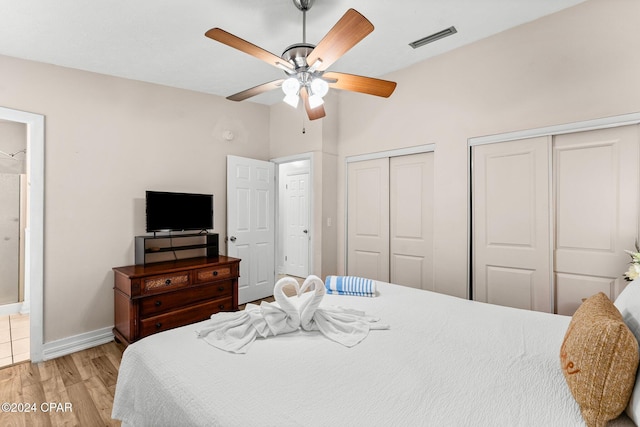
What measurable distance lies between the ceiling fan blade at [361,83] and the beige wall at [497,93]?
1293 millimetres

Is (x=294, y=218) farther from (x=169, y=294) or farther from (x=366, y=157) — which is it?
(x=169, y=294)

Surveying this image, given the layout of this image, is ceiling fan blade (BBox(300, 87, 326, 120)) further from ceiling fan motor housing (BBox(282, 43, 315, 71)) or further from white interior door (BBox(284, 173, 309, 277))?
white interior door (BBox(284, 173, 309, 277))

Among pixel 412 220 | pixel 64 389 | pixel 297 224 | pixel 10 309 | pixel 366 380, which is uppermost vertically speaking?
A: pixel 412 220

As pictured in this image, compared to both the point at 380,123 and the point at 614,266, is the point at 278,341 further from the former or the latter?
the point at 380,123

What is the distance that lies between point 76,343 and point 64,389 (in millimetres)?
788

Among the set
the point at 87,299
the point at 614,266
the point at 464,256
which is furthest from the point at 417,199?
the point at 87,299

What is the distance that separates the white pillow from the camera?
96 centimetres

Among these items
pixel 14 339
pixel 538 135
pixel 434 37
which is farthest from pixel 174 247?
pixel 538 135

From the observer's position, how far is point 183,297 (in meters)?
3.10

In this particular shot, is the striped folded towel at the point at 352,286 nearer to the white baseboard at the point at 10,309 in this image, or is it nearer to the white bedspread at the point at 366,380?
the white bedspread at the point at 366,380

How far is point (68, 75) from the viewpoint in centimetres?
297

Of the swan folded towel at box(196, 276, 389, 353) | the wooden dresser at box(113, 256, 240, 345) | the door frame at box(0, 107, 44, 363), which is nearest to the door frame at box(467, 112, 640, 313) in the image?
the swan folded towel at box(196, 276, 389, 353)

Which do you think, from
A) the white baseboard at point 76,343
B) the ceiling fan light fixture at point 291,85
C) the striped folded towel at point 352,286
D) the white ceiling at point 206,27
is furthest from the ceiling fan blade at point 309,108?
the white baseboard at point 76,343

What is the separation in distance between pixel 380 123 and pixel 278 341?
278 centimetres
